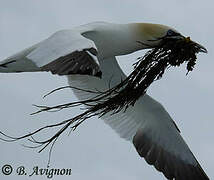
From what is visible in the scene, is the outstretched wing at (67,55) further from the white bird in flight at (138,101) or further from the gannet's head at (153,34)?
the gannet's head at (153,34)

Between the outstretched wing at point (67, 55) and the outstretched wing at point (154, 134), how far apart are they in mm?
3255

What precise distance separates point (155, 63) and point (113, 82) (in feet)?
9.99

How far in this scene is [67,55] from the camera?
897 centimetres

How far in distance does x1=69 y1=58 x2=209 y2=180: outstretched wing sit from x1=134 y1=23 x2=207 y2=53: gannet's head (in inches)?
83.0

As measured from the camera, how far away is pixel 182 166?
13.7 meters

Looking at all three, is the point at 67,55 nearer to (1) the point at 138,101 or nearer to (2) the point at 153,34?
(2) the point at 153,34

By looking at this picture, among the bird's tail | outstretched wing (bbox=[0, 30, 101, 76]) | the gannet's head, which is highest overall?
outstretched wing (bbox=[0, 30, 101, 76])

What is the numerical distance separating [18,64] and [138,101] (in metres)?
2.71

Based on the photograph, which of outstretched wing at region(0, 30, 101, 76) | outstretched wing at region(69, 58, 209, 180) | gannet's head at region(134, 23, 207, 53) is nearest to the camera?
outstretched wing at region(0, 30, 101, 76)

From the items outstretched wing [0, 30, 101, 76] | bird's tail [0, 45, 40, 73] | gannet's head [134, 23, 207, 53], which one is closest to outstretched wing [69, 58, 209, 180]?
bird's tail [0, 45, 40, 73]

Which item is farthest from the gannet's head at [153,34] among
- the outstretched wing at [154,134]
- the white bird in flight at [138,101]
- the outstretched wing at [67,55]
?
the outstretched wing at [154,134]

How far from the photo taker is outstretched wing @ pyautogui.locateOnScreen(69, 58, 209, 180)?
1341 centimetres

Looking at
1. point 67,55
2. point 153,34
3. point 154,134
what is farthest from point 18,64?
point 154,134

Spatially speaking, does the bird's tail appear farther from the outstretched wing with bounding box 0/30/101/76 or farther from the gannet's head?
the gannet's head
